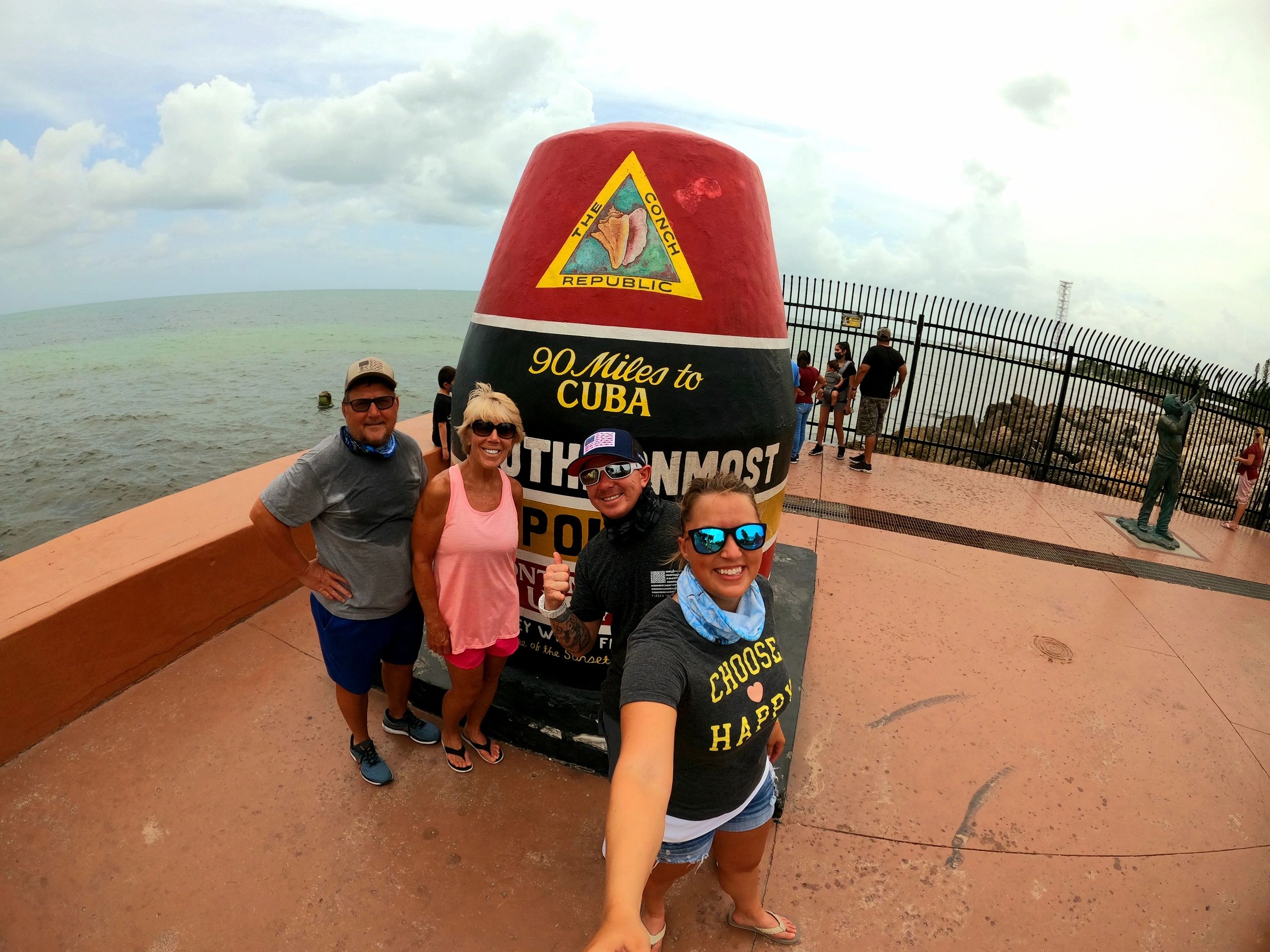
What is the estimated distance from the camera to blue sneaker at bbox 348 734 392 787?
126 inches

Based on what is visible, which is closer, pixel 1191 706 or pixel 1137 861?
pixel 1137 861

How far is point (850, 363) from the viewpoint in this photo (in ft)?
35.3

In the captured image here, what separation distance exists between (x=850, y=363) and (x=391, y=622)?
9.48m

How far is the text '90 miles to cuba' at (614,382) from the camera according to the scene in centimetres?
304

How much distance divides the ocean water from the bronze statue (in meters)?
9.16

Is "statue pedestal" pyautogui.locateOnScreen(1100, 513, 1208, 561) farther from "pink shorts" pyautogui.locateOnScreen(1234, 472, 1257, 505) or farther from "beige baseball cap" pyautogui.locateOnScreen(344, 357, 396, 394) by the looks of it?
"beige baseball cap" pyautogui.locateOnScreen(344, 357, 396, 394)

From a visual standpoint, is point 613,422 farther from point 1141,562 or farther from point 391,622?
point 1141,562

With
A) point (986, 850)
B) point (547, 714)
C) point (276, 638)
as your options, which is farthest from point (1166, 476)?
point (276, 638)

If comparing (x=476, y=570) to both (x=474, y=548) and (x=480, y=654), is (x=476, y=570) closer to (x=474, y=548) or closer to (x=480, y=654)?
(x=474, y=548)

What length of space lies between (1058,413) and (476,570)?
35.2ft

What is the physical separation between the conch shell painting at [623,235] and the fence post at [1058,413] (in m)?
9.74

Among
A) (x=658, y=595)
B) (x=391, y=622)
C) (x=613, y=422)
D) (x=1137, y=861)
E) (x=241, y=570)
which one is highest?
(x=613, y=422)

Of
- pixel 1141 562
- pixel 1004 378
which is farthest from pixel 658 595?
pixel 1004 378

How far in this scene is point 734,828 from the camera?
2217 millimetres
